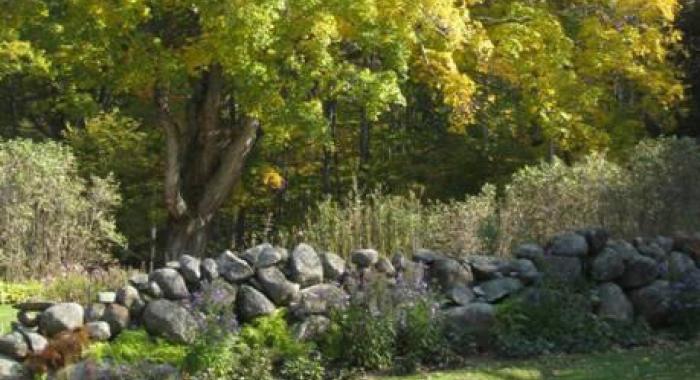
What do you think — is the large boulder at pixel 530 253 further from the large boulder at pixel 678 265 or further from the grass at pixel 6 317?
the grass at pixel 6 317

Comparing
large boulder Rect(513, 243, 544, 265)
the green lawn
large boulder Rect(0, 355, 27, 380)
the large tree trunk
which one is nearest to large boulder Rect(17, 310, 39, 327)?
large boulder Rect(0, 355, 27, 380)

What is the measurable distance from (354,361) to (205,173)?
352 inches

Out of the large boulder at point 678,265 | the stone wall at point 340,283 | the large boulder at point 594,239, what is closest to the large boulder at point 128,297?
the stone wall at point 340,283

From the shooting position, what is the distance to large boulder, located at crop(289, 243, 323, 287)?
8664 mm

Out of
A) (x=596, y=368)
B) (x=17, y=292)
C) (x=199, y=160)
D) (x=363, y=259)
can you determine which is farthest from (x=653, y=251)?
(x=199, y=160)

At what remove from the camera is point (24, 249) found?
14133 mm

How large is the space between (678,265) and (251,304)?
4898 millimetres

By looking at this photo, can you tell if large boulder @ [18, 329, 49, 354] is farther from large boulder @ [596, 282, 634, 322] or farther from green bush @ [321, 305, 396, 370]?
large boulder @ [596, 282, 634, 322]

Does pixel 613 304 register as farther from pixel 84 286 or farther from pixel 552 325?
pixel 84 286

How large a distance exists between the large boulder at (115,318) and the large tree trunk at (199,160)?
26.1ft

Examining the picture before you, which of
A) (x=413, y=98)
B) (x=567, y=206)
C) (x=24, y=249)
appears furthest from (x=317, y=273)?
(x=413, y=98)

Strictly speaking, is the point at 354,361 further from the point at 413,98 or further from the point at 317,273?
the point at 413,98

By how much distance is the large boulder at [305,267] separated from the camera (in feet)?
28.4

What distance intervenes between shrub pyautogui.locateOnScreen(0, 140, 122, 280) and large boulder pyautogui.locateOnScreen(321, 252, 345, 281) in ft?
20.9
